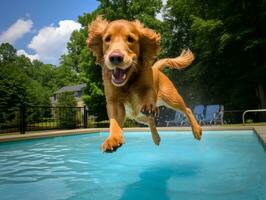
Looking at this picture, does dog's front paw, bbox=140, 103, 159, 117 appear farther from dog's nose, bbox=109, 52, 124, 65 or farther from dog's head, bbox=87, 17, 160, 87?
dog's nose, bbox=109, 52, 124, 65

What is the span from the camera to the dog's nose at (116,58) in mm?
3096

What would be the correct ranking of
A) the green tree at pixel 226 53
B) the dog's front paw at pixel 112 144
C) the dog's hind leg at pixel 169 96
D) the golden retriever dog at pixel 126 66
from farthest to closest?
the green tree at pixel 226 53, the dog's hind leg at pixel 169 96, the golden retriever dog at pixel 126 66, the dog's front paw at pixel 112 144

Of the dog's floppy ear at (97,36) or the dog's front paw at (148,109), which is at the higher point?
the dog's floppy ear at (97,36)

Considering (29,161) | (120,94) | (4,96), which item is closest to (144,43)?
(120,94)

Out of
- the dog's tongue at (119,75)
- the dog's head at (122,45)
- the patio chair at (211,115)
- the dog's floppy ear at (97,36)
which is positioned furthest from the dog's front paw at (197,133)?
the patio chair at (211,115)

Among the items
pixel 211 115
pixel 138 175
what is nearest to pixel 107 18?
pixel 211 115

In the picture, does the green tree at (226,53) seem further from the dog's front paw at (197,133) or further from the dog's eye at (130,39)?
the dog's eye at (130,39)

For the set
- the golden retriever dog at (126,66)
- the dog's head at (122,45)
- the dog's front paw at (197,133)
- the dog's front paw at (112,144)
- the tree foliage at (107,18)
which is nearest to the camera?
the dog's front paw at (112,144)

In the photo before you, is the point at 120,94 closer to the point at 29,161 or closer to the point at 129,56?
the point at 129,56

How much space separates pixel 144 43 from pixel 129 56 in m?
0.57

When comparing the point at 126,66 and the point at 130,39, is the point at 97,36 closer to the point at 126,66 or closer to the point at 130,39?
the point at 130,39

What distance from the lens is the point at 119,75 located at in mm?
3473

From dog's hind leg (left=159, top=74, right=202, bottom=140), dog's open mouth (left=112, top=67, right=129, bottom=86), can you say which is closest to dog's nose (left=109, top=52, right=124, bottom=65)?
dog's open mouth (left=112, top=67, right=129, bottom=86)

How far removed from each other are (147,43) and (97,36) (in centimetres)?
56
